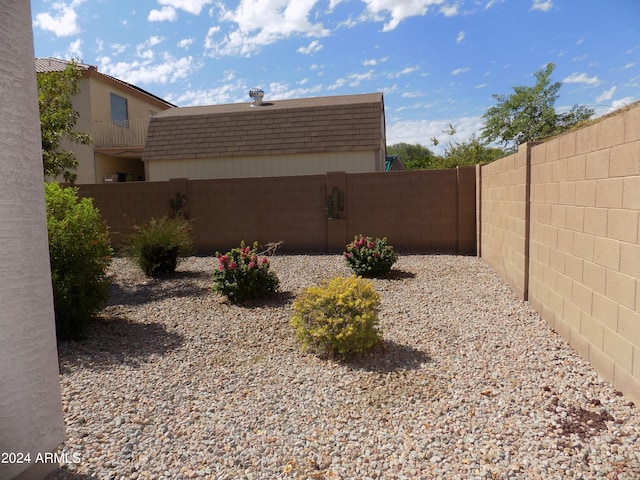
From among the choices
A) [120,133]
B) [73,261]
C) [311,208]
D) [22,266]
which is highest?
[120,133]

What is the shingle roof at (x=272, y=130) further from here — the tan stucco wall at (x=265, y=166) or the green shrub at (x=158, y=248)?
the green shrub at (x=158, y=248)

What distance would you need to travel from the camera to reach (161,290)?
826 centimetres

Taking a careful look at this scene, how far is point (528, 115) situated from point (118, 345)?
955 inches

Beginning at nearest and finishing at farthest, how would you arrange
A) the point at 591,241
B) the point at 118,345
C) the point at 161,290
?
1. the point at 591,241
2. the point at 118,345
3. the point at 161,290

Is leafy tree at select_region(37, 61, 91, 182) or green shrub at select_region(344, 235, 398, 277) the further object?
green shrub at select_region(344, 235, 398, 277)

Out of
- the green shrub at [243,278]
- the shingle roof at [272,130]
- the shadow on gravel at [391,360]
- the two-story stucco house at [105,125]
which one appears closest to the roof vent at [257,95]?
the shingle roof at [272,130]

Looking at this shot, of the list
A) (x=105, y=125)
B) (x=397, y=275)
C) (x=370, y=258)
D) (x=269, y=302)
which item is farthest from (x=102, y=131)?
(x=269, y=302)

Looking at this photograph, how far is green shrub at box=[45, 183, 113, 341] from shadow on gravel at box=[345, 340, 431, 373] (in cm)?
307

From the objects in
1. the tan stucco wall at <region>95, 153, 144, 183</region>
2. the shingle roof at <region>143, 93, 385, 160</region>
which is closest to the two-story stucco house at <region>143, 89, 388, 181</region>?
the shingle roof at <region>143, 93, 385, 160</region>

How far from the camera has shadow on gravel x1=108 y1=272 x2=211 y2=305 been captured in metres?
7.67

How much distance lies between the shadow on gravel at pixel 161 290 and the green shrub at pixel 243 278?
727mm

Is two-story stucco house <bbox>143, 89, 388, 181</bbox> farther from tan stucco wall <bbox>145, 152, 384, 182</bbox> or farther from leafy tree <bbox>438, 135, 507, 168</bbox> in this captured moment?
leafy tree <bbox>438, 135, 507, 168</bbox>

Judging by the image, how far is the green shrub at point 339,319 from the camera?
466 cm

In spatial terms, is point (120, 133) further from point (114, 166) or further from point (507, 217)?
point (507, 217)
